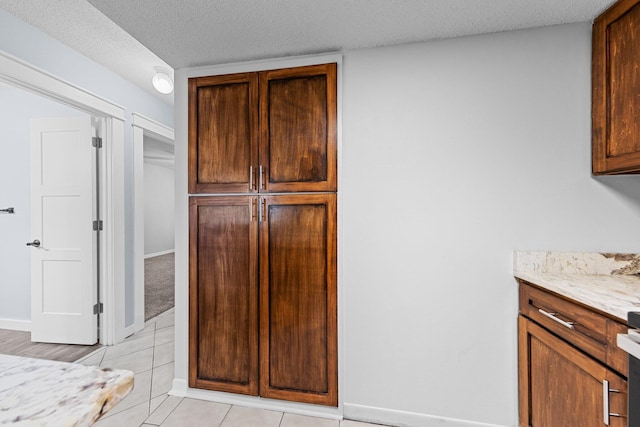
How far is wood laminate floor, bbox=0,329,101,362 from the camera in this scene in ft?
9.02

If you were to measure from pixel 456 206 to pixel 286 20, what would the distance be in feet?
4.60

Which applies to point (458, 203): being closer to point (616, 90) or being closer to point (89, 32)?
point (616, 90)

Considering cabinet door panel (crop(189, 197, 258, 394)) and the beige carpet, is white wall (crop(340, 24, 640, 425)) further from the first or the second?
the beige carpet

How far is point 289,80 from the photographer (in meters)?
2.06

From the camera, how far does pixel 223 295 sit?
2.16 metres

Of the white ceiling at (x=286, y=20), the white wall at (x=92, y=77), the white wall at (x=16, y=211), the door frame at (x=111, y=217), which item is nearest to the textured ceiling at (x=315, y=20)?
the white ceiling at (x=286, y=20)

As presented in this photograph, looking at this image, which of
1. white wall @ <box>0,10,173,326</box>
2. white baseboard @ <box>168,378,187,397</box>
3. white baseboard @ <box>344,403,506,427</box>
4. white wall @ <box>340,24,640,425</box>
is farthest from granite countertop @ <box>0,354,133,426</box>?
white wall @ <box>0,10,173,326</box>

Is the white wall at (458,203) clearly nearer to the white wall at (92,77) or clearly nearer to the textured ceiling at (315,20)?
the textured ceiling at (315,20)

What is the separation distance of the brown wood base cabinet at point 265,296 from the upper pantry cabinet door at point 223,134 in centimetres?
13

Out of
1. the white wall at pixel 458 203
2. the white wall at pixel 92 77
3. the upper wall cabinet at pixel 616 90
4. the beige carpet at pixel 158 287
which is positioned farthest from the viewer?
Result: the beige carpet at pixel 158 287

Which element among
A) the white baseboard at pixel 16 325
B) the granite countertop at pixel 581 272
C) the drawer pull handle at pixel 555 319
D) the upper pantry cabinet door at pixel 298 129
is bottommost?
the white baseboard at pixel 16 325

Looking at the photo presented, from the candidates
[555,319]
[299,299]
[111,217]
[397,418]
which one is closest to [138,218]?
[111,217]

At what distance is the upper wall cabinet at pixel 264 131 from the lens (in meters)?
2.00

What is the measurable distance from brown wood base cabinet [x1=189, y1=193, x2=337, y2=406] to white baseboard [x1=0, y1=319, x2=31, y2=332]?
7.74 ft
